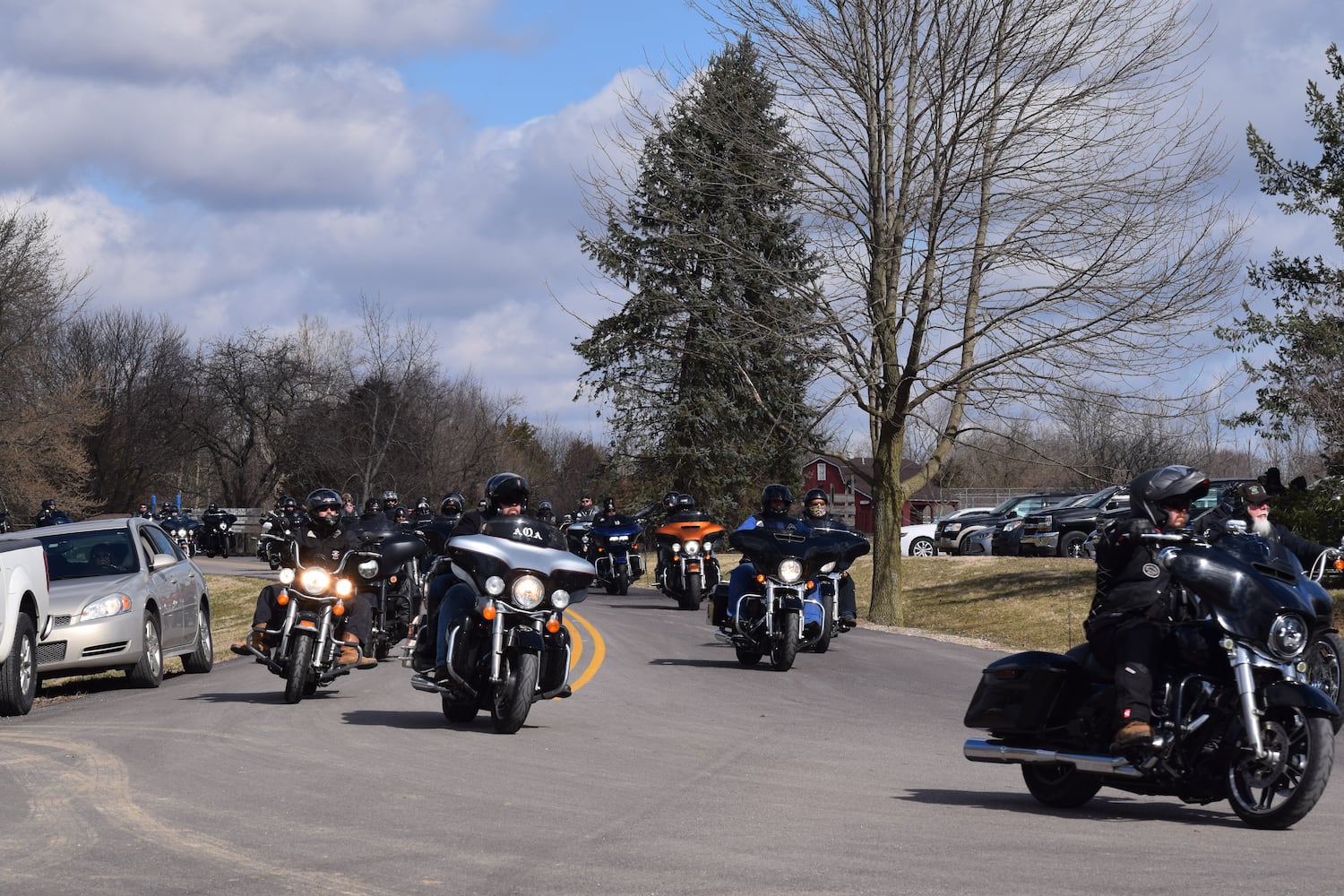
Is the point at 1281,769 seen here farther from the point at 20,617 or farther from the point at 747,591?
the point at 20,617

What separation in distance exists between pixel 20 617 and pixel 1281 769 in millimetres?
10464

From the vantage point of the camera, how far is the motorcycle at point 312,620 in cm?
1320

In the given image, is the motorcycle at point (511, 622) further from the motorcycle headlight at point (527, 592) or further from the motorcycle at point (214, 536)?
the motorcycle at point (214, 536)

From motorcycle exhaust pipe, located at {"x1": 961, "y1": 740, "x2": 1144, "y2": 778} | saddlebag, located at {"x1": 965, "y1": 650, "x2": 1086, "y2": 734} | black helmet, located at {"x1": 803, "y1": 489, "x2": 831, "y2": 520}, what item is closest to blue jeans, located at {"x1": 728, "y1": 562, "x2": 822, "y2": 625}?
black helmet, located at {"x1": 803, "y1": 489, "x2": 831, "y2": 520}

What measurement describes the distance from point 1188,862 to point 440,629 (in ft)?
19.8

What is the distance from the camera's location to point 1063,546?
4016cm

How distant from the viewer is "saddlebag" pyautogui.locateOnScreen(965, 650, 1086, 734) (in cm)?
834

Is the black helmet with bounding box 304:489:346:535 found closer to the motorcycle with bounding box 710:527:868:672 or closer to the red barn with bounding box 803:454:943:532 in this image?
the motorcycle with bounding box 710:527:868:672

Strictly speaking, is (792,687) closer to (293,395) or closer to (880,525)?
(880,525)

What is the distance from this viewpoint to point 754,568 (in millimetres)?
17109

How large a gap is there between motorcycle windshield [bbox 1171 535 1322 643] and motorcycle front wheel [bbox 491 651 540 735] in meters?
4.91

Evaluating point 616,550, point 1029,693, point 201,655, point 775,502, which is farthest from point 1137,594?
point 616,550

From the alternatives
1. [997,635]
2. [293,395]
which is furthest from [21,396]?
[997,635]

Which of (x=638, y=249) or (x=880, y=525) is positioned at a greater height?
(x=638, y=249)
